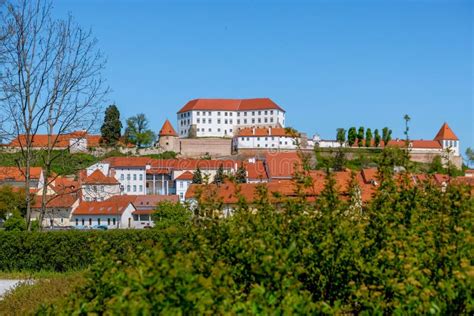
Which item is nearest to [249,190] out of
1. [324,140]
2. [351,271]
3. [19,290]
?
[19,290]

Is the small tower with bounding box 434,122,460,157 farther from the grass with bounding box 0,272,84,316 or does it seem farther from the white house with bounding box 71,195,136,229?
the grass with bounding box 0,272,84,316

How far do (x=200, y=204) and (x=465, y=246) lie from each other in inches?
107

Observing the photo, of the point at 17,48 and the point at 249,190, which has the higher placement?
the point at 17,48

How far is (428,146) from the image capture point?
111812 mm

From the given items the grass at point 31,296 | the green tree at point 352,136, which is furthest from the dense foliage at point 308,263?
the green tree at point 352,136

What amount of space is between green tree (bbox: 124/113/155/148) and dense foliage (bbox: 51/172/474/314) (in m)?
Result: 102

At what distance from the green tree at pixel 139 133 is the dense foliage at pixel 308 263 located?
334ft

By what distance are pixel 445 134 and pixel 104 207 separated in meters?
72.6

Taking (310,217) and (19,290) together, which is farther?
(19,290)

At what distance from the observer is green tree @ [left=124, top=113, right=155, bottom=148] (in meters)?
109

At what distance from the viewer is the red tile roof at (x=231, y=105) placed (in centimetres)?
12500

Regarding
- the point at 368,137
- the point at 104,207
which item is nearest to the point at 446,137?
the point at 368,137

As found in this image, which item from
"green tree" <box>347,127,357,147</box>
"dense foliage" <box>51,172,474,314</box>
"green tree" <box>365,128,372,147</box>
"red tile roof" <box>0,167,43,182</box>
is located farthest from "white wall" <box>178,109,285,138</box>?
"dense foliage" <box>51,172,474,314</box>

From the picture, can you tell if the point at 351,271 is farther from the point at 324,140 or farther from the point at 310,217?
the point at 324,140
